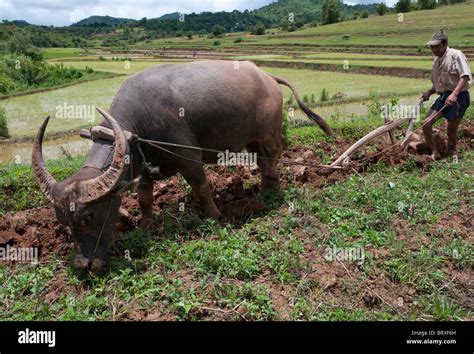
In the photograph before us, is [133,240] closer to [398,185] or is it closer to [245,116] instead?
[245,116]

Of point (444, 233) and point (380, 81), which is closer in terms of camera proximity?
point (444, 233)

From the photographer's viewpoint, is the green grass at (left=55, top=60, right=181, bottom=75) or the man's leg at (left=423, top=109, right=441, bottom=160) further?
the green grass at (left=55, top=60, right=181, bottom=75)

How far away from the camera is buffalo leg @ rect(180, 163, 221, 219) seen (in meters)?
4.66

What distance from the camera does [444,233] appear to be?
173 inches

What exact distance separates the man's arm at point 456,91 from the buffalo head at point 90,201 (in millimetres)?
4479

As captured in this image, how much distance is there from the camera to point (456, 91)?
6.02m

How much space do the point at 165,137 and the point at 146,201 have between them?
793mm

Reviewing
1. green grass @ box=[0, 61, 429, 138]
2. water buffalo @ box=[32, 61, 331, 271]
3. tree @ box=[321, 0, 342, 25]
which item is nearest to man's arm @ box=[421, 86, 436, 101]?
water buffalo @ box=[32, 61, 331, 271]

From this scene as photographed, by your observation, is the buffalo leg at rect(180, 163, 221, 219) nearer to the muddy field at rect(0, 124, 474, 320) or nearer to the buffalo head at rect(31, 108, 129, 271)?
the muddy field at rect(0, 124, 474, 320)

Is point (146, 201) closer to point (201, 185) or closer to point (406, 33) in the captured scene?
point (201, 185)

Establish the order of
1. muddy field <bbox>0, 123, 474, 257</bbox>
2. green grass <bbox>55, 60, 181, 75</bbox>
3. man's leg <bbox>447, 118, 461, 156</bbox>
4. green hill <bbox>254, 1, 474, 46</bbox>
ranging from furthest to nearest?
green hill <bbox>254, 1, 474, 46</bbox> → green grass <bbox>55, 60, 181, 75</bbox> → man's leg <bbox>447, 118, 461, 156</bbox> → muddy field <bbox>0, 123, 474, 257</bbox>
